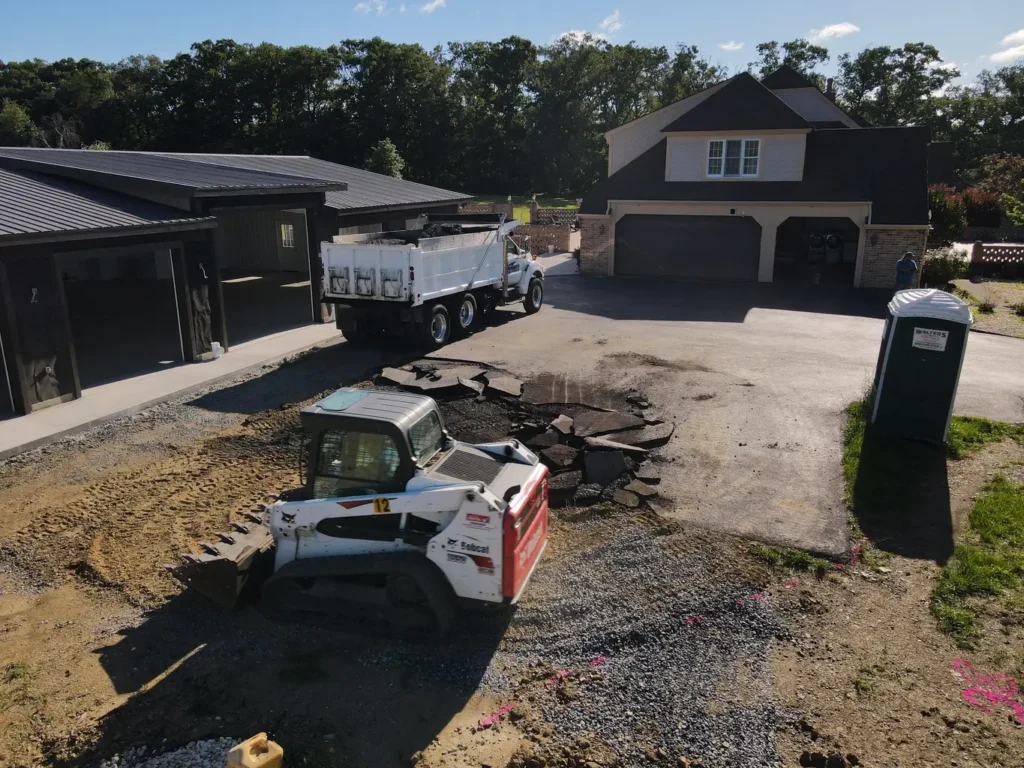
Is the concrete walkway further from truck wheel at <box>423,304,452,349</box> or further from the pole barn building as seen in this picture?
truck wheel at <box>423,304,452,349</box>

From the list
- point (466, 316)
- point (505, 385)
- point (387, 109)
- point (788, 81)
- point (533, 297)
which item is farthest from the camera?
point (387, 109)

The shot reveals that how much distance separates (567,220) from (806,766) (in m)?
34.6

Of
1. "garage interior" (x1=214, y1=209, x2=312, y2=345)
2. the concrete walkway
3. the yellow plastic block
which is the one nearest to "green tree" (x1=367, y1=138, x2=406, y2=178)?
"garage interior" (x1=214, y1=209, x2=312, y2=345)

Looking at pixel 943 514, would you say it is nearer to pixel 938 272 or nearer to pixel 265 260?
pixel 938 272

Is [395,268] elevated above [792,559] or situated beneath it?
elevated above

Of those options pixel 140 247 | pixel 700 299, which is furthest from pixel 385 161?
pixel 140 247

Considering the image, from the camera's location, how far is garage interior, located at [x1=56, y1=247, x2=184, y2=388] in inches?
612

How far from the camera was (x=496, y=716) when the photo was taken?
18.9 feet

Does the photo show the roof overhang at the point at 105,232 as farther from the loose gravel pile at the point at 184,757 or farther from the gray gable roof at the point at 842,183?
the gray gable roof at the point at 842,183

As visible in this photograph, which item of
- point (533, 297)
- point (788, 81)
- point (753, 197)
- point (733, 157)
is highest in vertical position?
point (788, 81)

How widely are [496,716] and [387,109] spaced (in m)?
57.2

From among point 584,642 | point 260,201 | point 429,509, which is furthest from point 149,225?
point 584,642

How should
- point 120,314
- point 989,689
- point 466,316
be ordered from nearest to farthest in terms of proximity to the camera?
1. point 989,689
2. point 466,316
3. point 120,314

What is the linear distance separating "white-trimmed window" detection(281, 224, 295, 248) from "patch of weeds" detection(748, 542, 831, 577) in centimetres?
2390
